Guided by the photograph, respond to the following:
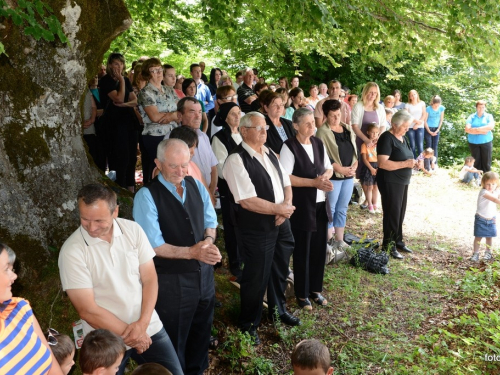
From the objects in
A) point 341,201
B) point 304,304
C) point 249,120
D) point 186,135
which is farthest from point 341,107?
point 186,135

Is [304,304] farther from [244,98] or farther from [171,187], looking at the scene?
[244,98]

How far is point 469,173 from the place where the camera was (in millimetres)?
12680

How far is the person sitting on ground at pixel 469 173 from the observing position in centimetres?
1252

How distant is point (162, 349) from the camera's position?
3336mm

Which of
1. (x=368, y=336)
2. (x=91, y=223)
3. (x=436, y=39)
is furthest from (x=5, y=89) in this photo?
(x=436, y=39)

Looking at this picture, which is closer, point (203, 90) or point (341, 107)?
point (341, 107)

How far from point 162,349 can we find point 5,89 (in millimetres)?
2577

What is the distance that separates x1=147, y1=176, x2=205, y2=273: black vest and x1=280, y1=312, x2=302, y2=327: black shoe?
1931 millimetres

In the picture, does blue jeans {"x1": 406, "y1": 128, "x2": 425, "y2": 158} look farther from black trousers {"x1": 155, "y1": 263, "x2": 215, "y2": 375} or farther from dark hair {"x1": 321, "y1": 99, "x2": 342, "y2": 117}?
black trousers {"x1": 155, "y1": 263, "x2": 215, "y2": 375}

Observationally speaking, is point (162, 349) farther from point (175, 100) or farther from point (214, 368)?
point (175, 100)

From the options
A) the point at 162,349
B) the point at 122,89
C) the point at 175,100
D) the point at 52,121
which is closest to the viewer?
the point at 162,349

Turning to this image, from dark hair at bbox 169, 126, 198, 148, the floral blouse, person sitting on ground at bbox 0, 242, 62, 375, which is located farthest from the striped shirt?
the floral blouse

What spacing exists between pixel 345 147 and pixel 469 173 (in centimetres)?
726

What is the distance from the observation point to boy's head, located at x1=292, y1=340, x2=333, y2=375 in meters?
3.09
